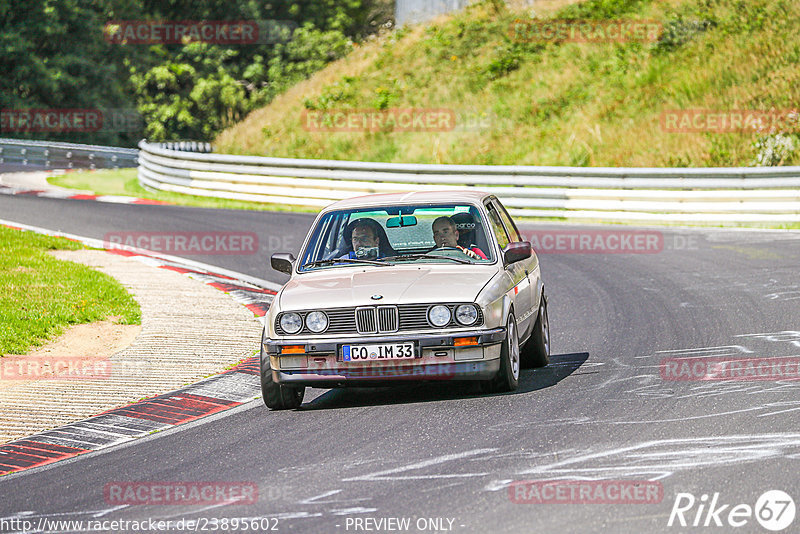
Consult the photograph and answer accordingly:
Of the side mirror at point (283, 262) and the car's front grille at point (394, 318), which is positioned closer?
the car's front grille at point (394, 318)

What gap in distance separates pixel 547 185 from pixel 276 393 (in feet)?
51.3

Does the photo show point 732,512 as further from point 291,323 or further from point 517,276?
point 517,276

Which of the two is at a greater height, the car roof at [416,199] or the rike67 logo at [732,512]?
the car roof at [416,199]

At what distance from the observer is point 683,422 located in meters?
7.55

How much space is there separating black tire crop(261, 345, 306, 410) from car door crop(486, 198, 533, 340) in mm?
1813

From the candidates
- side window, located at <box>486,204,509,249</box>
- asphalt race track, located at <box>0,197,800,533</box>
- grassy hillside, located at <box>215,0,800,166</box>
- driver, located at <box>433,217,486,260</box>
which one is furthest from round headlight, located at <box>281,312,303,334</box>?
grassy hillside, located at <box>215,0,800,166</box>

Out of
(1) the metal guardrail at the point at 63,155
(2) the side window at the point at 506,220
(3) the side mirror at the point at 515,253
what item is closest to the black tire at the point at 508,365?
(3) the side mirror at the point at 515,253

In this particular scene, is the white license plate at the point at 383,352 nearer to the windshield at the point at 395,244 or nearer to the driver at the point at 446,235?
the windshield at the point at 395,244

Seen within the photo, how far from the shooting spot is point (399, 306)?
839cm

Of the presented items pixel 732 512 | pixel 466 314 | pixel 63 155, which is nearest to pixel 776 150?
pixel 466 314

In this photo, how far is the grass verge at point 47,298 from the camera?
38.9 feet

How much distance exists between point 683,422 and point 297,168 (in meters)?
20.3

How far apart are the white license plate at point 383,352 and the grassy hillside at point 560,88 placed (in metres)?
18.5

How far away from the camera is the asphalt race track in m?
5.82
